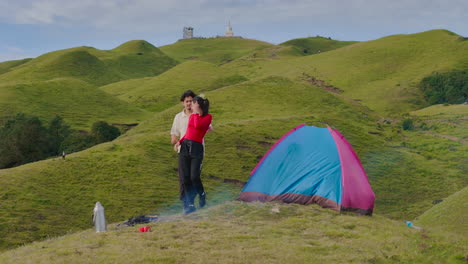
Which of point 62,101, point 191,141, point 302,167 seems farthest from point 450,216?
point 62,101

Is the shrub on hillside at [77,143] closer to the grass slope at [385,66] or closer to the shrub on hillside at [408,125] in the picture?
the shrub on hillside at [408,125]

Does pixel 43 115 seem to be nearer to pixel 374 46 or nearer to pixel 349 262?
pixel 349 262

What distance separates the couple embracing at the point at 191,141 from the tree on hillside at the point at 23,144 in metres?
33.8

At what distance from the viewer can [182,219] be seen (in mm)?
12359

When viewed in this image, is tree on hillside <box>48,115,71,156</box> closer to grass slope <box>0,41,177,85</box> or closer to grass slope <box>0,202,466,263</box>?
grass slope <box>0,202,466,263</box>

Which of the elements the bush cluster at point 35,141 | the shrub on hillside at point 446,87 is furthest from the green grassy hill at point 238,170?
the bush cluster at point 35,141

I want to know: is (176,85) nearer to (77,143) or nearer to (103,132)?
(103,132)

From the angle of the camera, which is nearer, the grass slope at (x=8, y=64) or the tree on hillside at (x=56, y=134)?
A: the tree on hillside at (x=56, y=134)

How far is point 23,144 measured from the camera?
148 feet

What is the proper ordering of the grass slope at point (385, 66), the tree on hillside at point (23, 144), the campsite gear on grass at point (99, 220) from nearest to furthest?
the campsite gear on grass at point (99, 220) → the tree on hillside at point (23, 144) → the grass slope at point (385, 66)

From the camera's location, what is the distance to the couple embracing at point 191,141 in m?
12.7

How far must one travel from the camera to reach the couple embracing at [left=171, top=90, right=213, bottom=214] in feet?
41.7

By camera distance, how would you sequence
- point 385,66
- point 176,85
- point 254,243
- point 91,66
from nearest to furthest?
point 254,243, point 176,85, point 385,66, point 91,66

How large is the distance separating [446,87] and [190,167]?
88.3 meters
